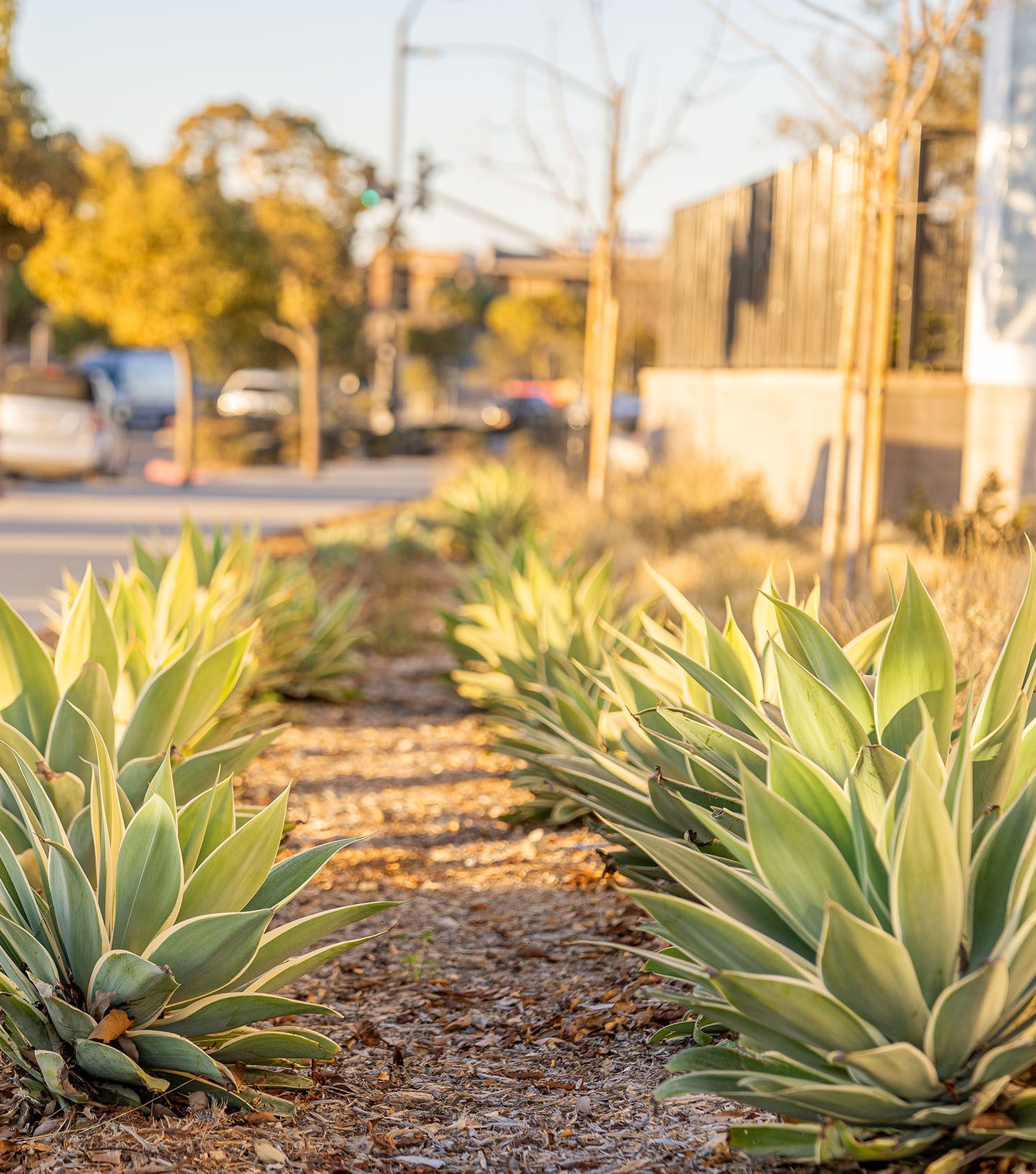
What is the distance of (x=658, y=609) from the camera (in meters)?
7.77

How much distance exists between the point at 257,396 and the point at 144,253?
16569mm

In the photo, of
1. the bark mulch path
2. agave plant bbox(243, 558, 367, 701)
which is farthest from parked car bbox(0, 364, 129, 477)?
the bark mulch path

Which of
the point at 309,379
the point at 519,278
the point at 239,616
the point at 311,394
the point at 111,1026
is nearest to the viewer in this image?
the point at 111,1026

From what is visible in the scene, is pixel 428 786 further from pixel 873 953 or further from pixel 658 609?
pixel 873 953

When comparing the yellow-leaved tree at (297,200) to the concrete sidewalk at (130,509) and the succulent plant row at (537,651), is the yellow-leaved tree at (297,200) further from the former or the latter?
the succulent plant row at (537,651)

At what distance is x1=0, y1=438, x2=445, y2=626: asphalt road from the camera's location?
13031mm

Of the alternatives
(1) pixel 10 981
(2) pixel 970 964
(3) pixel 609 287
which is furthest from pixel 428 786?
(3) pixel 609 287

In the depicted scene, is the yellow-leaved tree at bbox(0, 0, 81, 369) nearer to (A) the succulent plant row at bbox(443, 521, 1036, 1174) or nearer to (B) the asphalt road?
(B) the asphalt road

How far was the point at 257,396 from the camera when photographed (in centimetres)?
4016

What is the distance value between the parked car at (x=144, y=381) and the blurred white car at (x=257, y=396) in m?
1.79

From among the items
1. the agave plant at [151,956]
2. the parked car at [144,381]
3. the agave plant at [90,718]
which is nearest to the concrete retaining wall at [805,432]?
the agave plant at [90,718]

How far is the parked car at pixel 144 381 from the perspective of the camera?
139ft

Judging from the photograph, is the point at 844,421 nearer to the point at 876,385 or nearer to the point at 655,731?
the point at 876,385

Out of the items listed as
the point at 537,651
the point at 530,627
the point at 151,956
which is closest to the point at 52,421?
the point at 530,627
